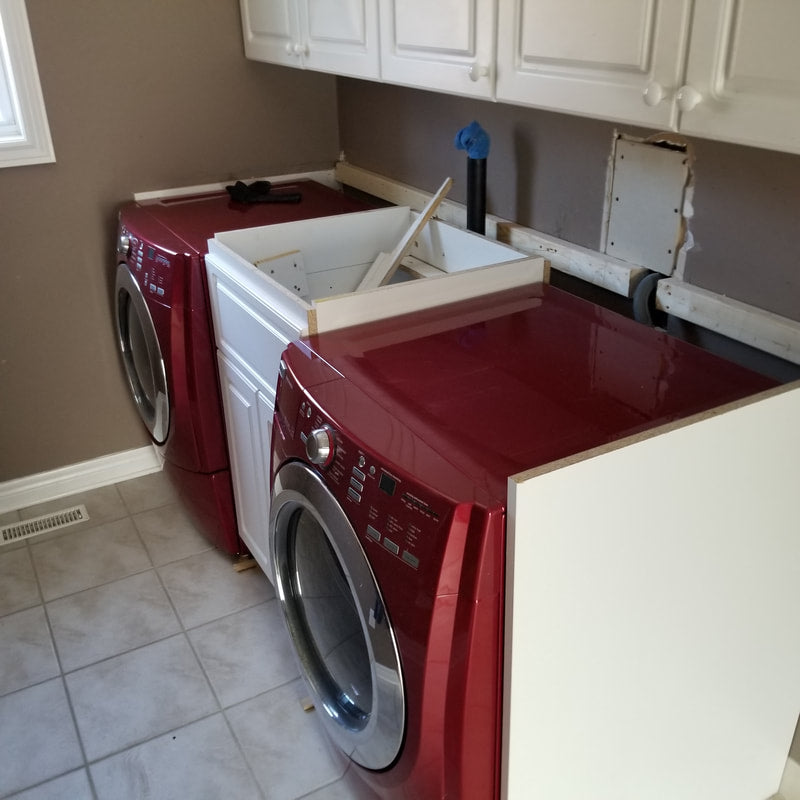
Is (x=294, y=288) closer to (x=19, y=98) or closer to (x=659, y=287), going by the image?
(x=659, y=287)

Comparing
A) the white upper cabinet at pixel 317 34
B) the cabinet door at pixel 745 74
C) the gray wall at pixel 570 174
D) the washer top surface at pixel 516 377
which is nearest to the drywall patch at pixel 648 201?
the gray wall at pixel 570 174

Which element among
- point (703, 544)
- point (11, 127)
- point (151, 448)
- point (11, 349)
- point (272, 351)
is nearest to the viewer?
point (703, 544)

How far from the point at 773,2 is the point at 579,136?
831 mm

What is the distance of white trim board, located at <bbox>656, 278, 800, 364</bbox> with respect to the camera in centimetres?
144

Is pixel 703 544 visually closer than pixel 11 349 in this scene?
Yes

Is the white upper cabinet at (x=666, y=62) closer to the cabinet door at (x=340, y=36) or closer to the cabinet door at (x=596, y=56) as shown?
the cabinet door at (x=596, y=56)

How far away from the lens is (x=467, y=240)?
2.02 m

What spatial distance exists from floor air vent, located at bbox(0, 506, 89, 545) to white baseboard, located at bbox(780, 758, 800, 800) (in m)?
2.12

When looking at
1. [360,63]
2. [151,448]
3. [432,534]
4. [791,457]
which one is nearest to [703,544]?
[791,457]

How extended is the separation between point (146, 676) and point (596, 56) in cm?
174

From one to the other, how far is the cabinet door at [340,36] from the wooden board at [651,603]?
1.16m

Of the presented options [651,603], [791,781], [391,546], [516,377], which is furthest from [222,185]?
[791,781]

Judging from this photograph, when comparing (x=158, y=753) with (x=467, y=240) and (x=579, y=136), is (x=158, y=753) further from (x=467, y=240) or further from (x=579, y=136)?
(x=579, y=136)

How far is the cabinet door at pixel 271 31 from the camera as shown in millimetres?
2191
